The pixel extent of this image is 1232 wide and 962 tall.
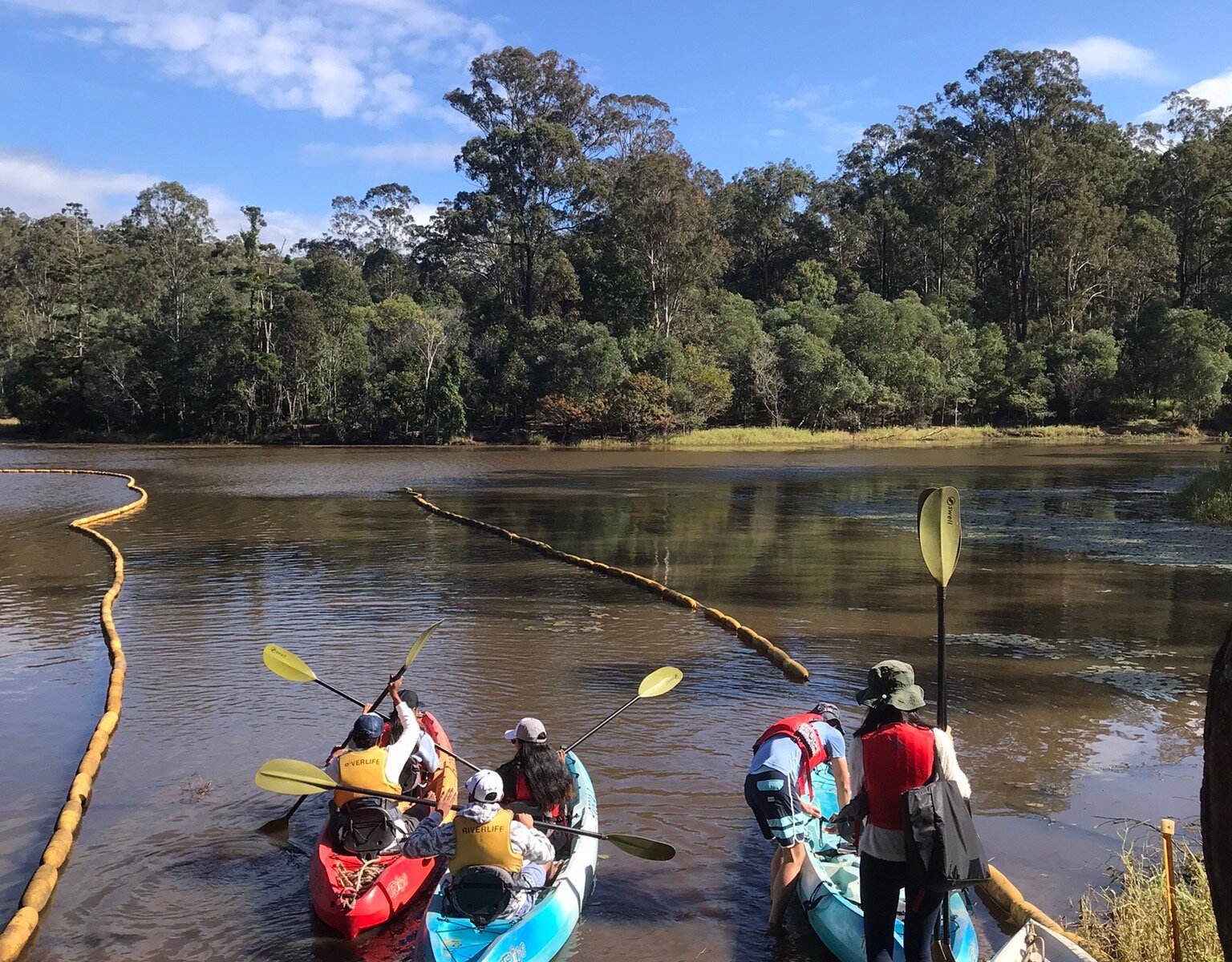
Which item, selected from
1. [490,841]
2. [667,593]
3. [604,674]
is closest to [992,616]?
[667,593]

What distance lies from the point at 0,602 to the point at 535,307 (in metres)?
51.5

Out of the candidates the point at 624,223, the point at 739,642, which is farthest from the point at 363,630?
the point at 624,223

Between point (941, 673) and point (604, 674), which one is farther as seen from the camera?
point (604, 674)

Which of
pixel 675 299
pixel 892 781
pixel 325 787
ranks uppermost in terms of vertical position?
pixel 675 299

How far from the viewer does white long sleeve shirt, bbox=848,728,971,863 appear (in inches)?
164

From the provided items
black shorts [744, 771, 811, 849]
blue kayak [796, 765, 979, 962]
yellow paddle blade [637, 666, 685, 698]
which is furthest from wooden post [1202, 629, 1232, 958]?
yellow paddle blade [637, 666, 685, 698]

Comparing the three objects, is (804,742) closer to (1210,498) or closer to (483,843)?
(483,843)

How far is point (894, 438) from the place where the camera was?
54.6 m

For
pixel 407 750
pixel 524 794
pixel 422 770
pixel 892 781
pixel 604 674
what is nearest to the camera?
pixel 892 781

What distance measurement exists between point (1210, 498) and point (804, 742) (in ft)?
61.9

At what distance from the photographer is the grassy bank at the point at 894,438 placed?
52219mm

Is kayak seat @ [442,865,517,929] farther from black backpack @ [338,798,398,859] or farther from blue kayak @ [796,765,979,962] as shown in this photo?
blue kayak @ [796,765,979,962]

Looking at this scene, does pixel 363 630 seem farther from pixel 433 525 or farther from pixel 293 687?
pixel 433 525

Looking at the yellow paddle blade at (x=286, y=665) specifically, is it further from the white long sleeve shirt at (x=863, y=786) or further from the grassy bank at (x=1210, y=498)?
the grassy bank at (x=1210, y=498)
